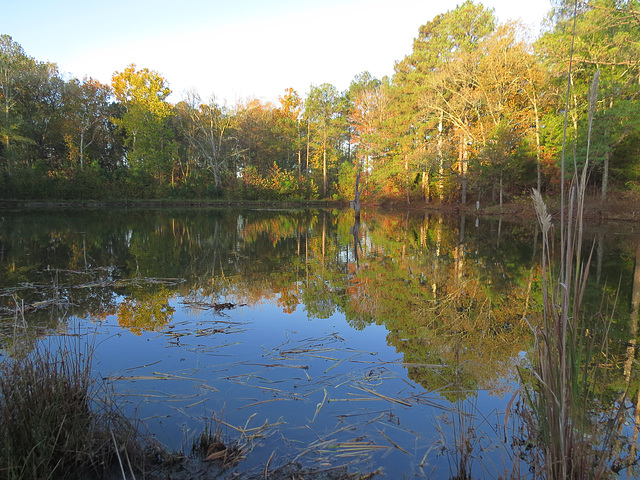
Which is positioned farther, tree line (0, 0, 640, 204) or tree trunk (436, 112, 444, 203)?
tree trunk (436, 112, 444, 203)

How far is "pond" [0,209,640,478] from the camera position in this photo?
274 centimetres

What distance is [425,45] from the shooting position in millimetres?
36188

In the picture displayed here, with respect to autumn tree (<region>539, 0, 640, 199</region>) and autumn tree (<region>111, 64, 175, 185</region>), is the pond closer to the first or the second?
autumn tree (<region>539, 0, 640, 199</region>)

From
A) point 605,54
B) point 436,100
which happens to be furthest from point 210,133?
point 605,54

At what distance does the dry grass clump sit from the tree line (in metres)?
18.1

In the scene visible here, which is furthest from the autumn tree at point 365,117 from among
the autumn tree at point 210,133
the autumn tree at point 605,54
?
the autumn tree at point 605,54

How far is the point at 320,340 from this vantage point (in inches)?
185

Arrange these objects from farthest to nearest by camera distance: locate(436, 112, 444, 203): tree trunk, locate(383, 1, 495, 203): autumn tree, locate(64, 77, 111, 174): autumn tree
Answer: locate(64, 77, 111, 174): autumn tree < locate(436, 112, 444, 203): tree trunk < locate(383, 1, 495, 203): autumn tree

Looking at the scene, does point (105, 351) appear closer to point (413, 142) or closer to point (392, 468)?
point (392, 468)

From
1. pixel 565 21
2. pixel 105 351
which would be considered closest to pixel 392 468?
pixel 105 351

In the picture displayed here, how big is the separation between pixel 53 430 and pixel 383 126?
38177mm

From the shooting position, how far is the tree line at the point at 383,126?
2042 centimetres

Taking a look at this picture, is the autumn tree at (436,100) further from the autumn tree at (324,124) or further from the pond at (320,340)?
the pond at (320,340)

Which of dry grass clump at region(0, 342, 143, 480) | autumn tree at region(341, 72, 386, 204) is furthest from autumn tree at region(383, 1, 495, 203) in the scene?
dry grass clump at region(0, 342, 143, 480)
